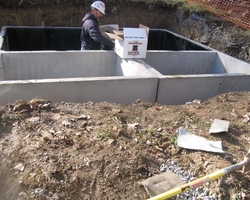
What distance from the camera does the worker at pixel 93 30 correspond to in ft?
18.5

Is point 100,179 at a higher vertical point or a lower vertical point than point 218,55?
lower

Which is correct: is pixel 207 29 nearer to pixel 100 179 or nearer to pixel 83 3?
pixel 83 3

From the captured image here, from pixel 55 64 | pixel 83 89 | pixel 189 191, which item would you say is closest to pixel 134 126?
pixel 189 191

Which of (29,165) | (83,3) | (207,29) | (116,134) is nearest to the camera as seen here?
(29,165)

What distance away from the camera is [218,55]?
23.0 feet

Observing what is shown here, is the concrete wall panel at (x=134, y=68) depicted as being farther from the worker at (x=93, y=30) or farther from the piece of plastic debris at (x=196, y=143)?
the piece of plastic debris at (x=196, y=143)

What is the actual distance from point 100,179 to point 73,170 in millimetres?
292

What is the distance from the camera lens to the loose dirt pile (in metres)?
2.68

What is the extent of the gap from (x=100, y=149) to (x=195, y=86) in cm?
292

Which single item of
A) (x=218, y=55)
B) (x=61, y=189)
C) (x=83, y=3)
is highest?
(x=83, y=3)

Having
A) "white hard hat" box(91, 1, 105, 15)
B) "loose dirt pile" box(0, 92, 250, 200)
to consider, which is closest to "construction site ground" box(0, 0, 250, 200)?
"loose dirt pile" box(0, 92, 250, 200)

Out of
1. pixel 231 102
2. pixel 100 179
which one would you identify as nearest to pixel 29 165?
pixel 100 179

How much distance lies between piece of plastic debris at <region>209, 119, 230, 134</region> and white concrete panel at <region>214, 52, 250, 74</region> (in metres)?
2.93

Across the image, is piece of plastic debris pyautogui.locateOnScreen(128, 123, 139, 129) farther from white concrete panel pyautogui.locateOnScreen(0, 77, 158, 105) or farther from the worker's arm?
→ the worker's arm
